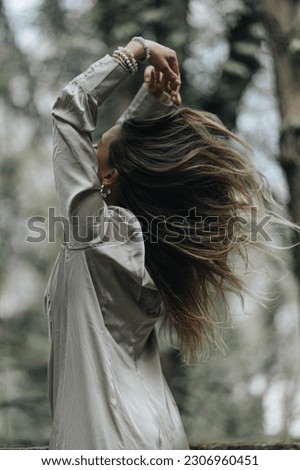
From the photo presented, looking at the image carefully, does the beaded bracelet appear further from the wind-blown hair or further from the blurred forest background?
the blurred forest background

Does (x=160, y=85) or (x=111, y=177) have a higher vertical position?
(x=160, y=85)

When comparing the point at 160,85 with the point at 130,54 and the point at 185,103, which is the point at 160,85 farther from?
the point at 185,103

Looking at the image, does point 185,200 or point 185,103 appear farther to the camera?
point 185,103

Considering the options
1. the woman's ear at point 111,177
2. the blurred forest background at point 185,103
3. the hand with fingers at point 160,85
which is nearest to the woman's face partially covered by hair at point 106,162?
the woman's ear at point 111,177

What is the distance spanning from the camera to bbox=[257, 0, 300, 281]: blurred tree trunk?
5.37m

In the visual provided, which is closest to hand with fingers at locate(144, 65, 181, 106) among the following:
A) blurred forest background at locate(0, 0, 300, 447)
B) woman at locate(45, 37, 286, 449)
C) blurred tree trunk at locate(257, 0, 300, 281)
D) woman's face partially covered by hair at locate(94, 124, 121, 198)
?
woman at locate(45, 37, 286, 449)

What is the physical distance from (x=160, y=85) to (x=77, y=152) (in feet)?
1.38

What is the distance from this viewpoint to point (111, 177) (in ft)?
6.79

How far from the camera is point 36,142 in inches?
284

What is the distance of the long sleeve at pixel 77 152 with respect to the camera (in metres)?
1.85

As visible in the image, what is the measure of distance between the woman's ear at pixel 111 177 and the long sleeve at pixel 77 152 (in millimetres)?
169

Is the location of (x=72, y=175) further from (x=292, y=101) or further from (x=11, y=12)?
(x=11, y=12)

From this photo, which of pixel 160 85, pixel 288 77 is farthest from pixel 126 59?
pixel 288 77

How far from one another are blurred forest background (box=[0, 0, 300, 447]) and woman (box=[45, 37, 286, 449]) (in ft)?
13.1
